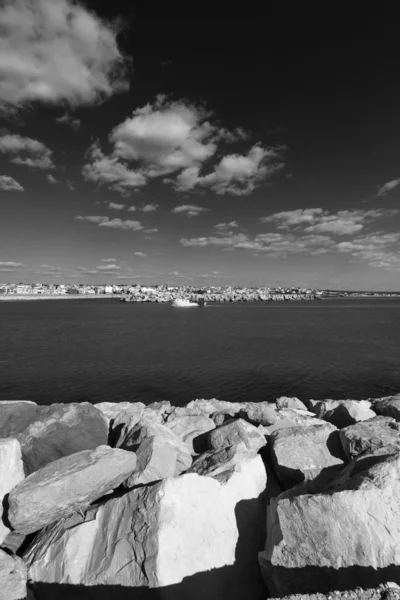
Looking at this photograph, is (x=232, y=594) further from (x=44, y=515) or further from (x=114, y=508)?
(x=44, y=515)

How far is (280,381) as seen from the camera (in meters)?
23.9

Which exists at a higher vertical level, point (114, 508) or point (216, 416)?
point (114, 508)

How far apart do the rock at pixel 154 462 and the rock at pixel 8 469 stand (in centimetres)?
233

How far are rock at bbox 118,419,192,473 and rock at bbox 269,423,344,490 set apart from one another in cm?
225

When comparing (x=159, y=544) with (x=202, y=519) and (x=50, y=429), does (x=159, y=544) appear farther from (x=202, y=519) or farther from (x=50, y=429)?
(x=50, y=429)

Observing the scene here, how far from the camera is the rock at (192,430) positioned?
32.3 ft

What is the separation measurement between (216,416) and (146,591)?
896cm

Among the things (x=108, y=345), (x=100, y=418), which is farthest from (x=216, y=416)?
(x=108, y=345)

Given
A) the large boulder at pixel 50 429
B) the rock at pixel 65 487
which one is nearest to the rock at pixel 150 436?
the large boulder at pixel 50 429

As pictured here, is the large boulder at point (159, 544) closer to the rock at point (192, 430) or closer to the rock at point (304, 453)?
the rock at point (304, 453)

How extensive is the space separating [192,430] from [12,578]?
6308mm

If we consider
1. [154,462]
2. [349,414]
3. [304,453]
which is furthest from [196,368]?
[154,462]

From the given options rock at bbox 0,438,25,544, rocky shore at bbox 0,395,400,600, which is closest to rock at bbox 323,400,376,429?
rocky shore at bbox 0,395,400,600

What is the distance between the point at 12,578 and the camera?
15.9 ft
